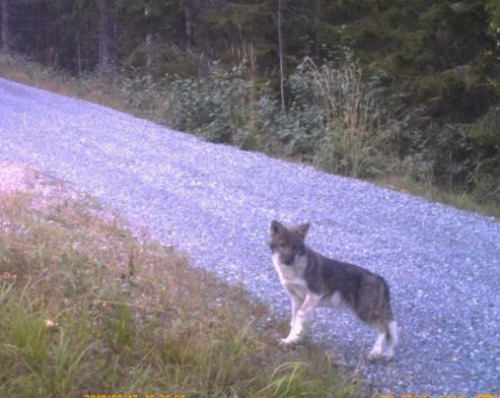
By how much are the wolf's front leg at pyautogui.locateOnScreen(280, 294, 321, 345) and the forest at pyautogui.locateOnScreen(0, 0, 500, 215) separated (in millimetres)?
6427

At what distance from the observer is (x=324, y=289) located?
16.5ft

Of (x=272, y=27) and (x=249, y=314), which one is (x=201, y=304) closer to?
(x=249, y=314)

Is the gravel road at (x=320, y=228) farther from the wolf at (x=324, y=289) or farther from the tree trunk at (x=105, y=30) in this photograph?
the tree trunk at (x=105, y=30)

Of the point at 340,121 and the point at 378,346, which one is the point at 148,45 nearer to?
the point at 340,121

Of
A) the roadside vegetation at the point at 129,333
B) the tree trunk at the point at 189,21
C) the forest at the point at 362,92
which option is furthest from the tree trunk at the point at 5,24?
the roadside vegetation at the point at 129,333

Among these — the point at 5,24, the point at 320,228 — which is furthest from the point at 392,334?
the point at 5,24

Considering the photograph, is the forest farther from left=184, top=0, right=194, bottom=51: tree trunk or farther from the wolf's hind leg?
the wolf's hind leg

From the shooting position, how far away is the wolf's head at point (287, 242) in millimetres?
5008

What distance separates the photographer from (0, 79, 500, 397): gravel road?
16.9ft

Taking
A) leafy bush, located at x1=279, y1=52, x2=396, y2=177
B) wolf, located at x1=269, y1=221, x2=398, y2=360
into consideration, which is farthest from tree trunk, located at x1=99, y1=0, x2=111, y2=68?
wolf, located at x1=269, y1=221, x2=398, y2=360

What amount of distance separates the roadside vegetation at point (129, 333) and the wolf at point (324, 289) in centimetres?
29

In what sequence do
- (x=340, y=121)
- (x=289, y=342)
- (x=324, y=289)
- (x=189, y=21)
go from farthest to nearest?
(x=189, y=21) < (x=340, y=121) < (x=324, y=289) < (x=289, y=342)

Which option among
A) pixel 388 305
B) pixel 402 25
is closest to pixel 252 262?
pixel 388 305

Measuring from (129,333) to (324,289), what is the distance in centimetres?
145
